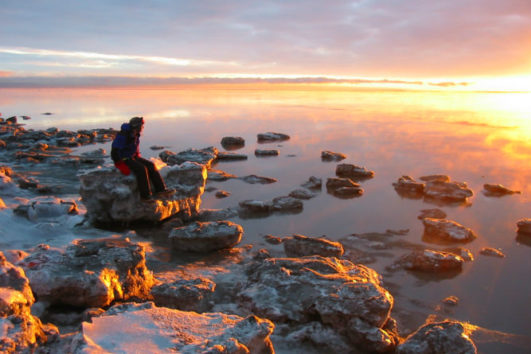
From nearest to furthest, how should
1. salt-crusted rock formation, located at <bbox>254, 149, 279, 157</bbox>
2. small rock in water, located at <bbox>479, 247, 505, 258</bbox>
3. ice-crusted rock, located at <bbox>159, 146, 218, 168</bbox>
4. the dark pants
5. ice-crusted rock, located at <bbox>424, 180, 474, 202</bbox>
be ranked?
small rock in water, located at <bbox>479, 247, 505, 258</bbox> < the dark pants < ice-crusted rock, located at <bbox>424, 180, 474, 202</bbox> < ice-crusted rock, located at <bbox>159, 146, 218, 168</bbox> < salt-crusted rock formation, located at <bbox>254, 149, 279, 157</bbox>

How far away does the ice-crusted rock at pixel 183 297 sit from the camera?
6.04 meters

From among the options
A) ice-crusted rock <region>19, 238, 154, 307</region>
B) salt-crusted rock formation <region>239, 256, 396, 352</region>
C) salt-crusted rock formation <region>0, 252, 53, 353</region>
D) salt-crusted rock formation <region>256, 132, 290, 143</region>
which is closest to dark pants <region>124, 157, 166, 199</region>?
ice-crusted rock <region>19, 238, 154, 307</region>

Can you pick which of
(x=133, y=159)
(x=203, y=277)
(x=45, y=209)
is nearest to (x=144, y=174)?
(x=133, y=159)

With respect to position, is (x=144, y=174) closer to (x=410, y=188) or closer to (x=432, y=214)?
(x=432, y=214)

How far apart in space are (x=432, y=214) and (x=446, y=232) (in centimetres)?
177

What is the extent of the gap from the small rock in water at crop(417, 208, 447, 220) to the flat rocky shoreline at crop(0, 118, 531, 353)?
3cm

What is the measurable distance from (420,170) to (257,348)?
45.8 feet

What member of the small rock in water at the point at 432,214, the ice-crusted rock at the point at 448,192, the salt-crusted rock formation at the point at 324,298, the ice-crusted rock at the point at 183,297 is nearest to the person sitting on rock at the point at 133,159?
the ice-crusted rock at the point at 183,297

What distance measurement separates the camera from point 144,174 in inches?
386

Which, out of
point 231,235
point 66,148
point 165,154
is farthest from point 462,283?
point 66,148

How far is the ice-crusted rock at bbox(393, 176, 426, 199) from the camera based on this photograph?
13062 millimetres

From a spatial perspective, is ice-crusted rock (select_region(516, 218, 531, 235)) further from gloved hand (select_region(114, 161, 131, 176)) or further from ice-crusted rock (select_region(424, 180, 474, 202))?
gloved hand (select_region(114, 161, 131, 176))

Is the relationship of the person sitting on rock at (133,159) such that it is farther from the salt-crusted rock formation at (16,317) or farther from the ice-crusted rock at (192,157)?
the ice-crusted rock at (192,157)

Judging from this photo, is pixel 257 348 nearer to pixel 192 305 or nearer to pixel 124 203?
pixel 192 305
